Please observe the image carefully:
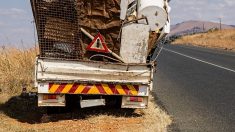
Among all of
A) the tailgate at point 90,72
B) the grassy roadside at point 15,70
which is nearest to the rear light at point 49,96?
the tailgate at point 90,72

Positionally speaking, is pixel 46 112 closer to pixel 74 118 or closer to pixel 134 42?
pixel 74 118

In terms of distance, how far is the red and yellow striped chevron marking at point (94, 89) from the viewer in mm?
9305

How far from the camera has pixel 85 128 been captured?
888 centimetres

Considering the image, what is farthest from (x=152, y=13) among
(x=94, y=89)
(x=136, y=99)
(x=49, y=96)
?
(x=49, y=96)

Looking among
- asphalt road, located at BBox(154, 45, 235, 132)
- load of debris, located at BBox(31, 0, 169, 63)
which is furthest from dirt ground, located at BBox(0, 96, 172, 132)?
load of debris, located at BBox(31, 0, 169, 63)

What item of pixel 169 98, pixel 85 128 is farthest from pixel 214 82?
pixel 85 128

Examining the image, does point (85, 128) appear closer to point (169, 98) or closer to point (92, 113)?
point (92, 113)

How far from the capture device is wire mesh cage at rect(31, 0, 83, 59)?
9.42 meters

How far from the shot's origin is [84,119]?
32.0 ft

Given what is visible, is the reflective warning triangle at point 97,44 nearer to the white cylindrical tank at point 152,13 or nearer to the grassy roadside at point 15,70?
the white cylindrical tank at point 152,13

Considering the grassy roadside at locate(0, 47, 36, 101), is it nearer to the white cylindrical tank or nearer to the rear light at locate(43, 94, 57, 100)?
the rear light at locate(43, 94, 57, 100)

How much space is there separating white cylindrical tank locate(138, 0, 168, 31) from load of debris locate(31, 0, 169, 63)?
36 cm

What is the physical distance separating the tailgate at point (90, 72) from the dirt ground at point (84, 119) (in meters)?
0.74

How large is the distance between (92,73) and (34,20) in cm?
145
